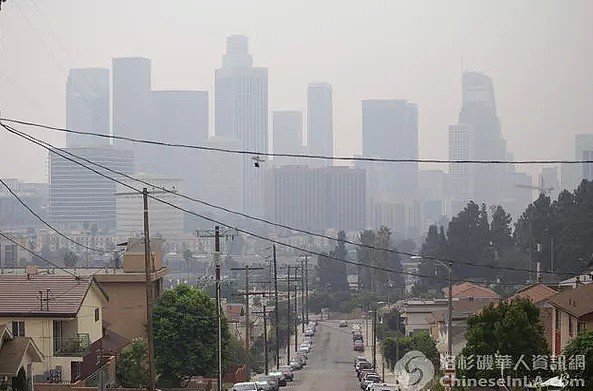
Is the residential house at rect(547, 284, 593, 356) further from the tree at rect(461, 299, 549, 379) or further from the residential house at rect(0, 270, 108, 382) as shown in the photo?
the residential house at rect(0, 270, 108, 382)

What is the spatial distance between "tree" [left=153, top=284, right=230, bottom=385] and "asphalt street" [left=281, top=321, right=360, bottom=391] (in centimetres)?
546

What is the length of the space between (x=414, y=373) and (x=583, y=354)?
1823cm

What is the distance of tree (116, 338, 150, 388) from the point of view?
34594mm

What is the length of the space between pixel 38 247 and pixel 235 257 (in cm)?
2997

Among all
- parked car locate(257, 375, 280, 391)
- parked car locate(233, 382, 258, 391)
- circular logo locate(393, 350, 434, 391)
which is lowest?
parked car locate(257, 375, 280, 391)

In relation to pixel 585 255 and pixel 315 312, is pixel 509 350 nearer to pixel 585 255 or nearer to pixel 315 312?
pixel 585 255

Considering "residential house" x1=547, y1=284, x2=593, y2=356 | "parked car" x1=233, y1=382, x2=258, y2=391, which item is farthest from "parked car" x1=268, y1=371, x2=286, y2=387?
"residential house" x1=547, y1=284, x2=593, y2=356

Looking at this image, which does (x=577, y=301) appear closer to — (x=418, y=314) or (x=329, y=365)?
(x=329, y=365)

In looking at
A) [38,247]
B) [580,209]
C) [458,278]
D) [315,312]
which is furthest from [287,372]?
[38,247]

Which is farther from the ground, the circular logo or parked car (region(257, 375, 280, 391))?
the circular logo

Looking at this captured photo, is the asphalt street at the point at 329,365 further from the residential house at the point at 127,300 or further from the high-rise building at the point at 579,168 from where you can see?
the high-rise building at the point at 579,168

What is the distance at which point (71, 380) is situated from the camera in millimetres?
30578

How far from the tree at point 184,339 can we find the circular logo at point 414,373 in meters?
6.25

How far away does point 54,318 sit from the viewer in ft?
102
